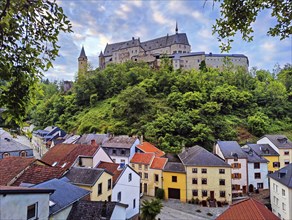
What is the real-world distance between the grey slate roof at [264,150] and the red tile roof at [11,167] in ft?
93.6

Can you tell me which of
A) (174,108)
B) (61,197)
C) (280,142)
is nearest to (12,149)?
(61,197)

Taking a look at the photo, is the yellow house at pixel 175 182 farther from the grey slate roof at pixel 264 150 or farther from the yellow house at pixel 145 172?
the grey slate roof at pixel 264 150

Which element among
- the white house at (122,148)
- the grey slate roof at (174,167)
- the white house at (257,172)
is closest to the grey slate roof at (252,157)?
the white house at (257,172)

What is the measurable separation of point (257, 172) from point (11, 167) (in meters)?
27.5

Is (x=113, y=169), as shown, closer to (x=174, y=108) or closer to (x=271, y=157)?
(x=271, y=157)

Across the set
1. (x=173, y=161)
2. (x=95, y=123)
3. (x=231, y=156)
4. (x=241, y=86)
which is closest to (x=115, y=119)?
(x=95, y=123)

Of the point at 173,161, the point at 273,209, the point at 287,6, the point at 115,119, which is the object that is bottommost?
the point at 273,209

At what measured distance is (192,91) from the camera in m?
52.8

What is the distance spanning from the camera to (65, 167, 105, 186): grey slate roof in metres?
15.2

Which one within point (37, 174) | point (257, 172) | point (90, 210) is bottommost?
point (257, 172)

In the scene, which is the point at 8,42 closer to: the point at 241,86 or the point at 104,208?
the point at 104,208

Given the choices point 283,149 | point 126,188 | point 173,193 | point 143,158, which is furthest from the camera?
point 283,149

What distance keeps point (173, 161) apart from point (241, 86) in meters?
37.3

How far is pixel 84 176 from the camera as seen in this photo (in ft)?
51.7
